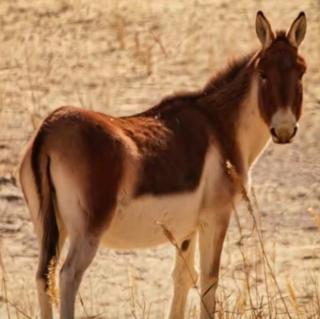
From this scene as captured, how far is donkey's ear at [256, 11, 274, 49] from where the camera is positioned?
8.48 m

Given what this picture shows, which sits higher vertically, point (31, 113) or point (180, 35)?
point (180, 35)

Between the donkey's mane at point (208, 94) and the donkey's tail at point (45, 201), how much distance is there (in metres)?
1.11

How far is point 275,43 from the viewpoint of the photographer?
842 cm

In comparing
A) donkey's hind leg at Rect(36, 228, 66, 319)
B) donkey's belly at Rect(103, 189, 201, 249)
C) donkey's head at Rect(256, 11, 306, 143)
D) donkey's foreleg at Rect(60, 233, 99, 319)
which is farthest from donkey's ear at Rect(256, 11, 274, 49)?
donkey's hind leg at Rect(36, 228, 66, 319)

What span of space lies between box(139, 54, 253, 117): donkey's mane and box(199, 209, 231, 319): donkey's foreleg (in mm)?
687

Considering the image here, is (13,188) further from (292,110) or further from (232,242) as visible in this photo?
(292,110)

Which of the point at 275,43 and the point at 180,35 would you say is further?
the point at 180,35

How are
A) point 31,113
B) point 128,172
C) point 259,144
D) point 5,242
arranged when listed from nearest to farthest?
point 128,172 < point 259,144 < point 5,242 < point 31,113

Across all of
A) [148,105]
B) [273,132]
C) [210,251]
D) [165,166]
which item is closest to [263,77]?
[273,132]

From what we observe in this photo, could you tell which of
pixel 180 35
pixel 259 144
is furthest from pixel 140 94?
pixel 259 144

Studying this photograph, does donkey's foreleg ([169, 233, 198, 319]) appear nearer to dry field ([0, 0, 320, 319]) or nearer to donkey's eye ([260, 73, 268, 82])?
dry field ([0, 0, 320, 319])

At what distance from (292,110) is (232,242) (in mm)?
2685

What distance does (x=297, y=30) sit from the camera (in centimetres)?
867

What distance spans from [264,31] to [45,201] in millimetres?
2020
